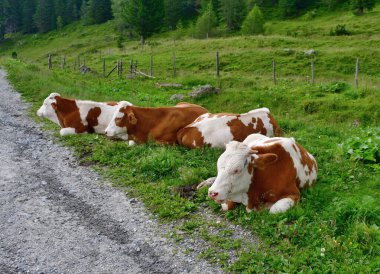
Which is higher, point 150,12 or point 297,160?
point 150,12

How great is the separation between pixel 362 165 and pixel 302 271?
4001 mm

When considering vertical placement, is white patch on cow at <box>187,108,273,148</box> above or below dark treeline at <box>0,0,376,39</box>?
below

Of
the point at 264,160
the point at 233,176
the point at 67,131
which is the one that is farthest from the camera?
the point at 67,131

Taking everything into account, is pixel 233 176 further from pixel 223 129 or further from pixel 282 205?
pixel 223 129

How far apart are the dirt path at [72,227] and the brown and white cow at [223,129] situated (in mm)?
2441

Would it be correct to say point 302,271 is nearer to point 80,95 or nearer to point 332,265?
point 332,265

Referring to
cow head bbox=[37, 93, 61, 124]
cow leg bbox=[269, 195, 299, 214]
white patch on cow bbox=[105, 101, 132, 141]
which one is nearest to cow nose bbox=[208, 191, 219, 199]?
cow leg bbox=[269, 195, 299, 214]

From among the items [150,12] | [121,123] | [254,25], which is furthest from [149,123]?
[150,12]

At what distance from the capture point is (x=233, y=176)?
5.98 meters

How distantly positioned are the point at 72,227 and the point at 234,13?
75.6 m

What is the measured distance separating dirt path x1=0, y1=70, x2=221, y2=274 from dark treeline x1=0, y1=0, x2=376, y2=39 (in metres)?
60.1

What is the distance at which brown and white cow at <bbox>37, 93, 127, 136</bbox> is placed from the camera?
11.0 metres

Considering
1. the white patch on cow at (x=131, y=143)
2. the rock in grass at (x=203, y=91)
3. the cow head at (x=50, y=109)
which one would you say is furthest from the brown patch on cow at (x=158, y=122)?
the rock in grass at (x=203, y=91)

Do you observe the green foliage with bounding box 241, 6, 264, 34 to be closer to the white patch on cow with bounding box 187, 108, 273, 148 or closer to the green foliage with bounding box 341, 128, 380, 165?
the white patch on cow with bounding box 187, 108, 273, 148
